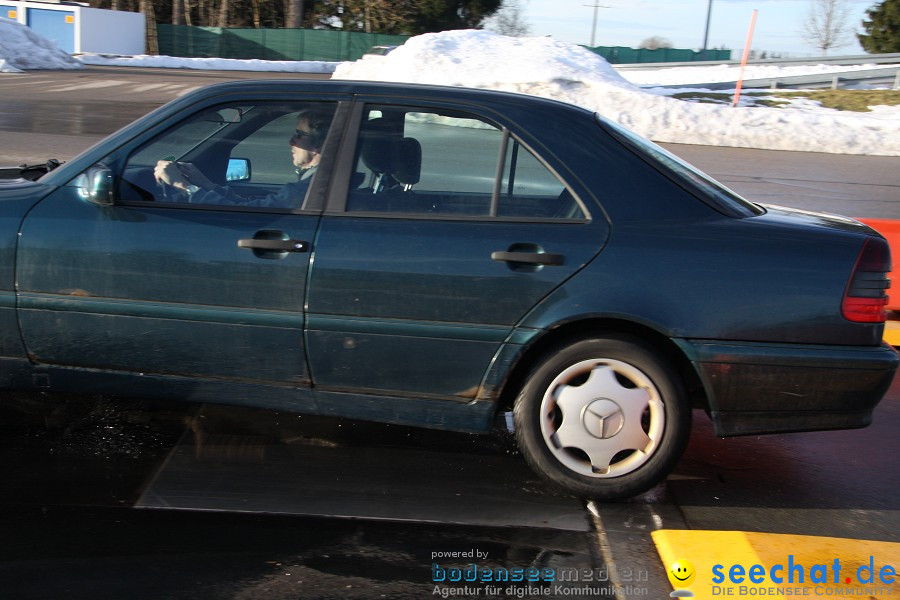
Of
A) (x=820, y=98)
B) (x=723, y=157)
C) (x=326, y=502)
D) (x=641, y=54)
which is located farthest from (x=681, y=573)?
(x=641, y=54)

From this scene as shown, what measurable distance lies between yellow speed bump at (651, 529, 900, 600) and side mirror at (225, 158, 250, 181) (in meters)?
2.34

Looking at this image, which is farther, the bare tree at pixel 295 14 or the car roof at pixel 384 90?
the bare tree at pixel 295 14

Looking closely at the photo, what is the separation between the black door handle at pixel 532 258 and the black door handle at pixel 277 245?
756mm

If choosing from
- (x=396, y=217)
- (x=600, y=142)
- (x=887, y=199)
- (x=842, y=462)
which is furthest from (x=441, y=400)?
(x=887, y=199)

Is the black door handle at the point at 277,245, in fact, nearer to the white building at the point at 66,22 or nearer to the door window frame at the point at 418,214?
the door window frame at the point at 418,214

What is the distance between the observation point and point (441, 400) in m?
3.53

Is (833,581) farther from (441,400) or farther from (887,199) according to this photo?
(887,199)

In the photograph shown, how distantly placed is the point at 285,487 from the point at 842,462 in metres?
2.57

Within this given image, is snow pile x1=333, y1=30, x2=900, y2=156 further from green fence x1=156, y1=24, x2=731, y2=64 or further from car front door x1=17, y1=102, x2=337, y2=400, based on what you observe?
green fence x1=156, y1=24, x2=731, y2=64

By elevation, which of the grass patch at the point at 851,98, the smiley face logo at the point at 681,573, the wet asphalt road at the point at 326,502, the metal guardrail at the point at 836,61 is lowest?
the wet asphalt road at the point at 326,502

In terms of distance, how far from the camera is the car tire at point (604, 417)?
343cm

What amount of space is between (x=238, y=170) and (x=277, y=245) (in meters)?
0.73

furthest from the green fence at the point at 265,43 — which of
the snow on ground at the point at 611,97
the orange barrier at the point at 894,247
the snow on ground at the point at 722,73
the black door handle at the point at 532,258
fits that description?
the black door handle at the point at 532,258

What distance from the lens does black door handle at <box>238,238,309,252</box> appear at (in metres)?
3.47
